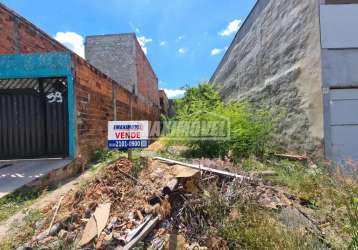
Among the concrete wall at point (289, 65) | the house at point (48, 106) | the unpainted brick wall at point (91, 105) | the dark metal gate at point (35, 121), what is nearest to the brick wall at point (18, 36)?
the house at point (48, 106)

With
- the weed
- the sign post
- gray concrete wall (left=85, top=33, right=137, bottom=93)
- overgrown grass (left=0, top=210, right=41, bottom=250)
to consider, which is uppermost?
gray concrete wall (left=85, top=33, right=137, bottom=93)

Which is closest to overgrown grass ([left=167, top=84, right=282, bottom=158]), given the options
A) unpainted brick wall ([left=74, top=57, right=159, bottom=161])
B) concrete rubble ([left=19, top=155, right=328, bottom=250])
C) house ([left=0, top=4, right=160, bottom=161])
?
unpainted brick wall ([left=74, top=57, right=159, bottom=161])

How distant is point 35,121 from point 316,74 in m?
6.00

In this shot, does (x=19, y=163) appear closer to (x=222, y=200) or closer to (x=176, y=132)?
(x=176, y=132)

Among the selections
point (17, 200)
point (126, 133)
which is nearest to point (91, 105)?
point (126, 133)

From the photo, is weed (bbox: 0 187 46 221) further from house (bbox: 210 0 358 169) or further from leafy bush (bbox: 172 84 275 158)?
house (bbox: 210 0 358 169)

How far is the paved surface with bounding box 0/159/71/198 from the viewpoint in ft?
12.4

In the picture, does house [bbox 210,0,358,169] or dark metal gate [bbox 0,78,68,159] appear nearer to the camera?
house [bbox 210,0,358,169]

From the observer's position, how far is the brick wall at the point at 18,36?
22.9 ft

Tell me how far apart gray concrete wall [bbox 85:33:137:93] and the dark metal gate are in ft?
29.4

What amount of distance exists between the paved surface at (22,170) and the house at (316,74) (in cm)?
502

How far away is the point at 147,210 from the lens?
2.84 m

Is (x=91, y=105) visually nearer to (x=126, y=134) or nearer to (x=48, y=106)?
(x=48, y=106)

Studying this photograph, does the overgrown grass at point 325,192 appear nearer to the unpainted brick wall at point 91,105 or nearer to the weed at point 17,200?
the unpainted brick wall at point 91,105
